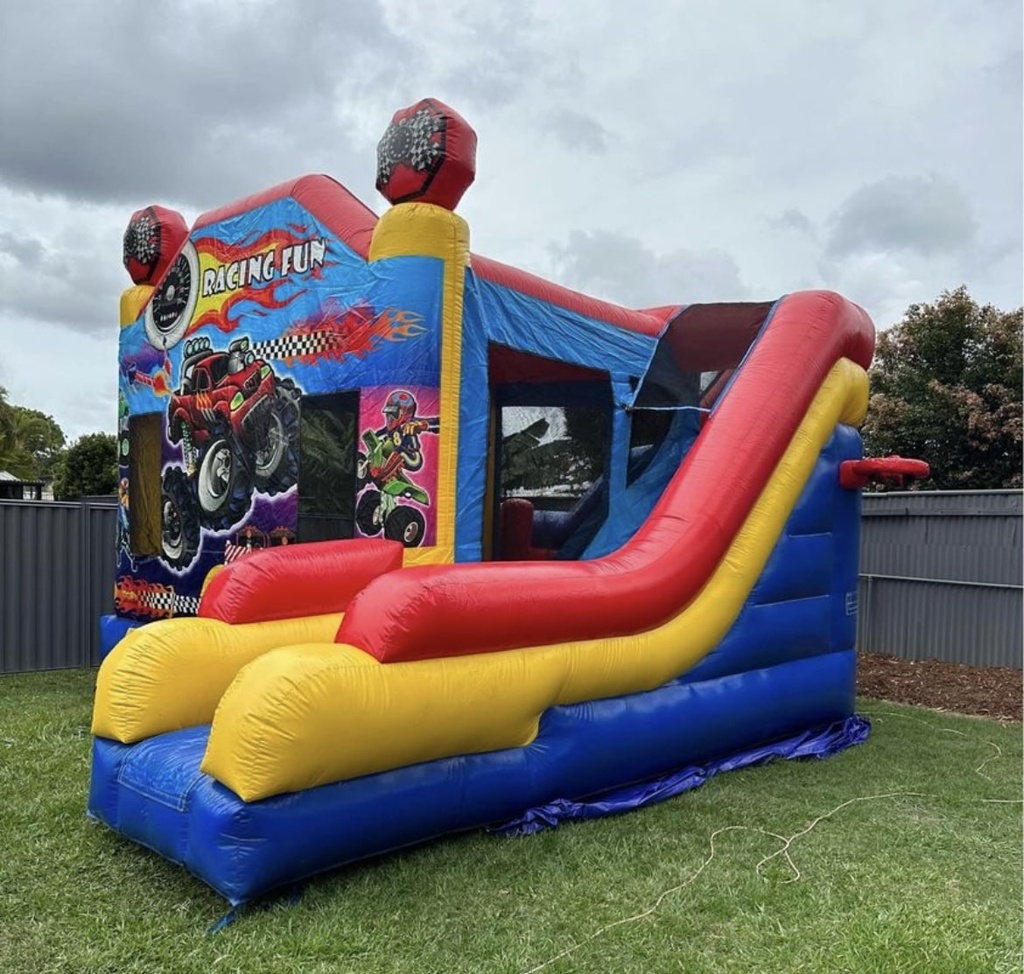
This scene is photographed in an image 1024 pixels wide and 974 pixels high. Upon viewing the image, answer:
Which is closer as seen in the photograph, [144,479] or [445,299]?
[445,299]

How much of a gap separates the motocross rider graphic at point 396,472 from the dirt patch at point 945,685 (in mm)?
4126

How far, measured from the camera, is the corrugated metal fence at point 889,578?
672 centimetres

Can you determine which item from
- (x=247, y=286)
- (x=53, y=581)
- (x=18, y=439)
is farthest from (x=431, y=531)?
(x=18, y=439)

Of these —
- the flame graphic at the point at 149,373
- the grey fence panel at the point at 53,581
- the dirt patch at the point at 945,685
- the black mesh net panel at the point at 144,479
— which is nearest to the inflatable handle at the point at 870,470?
the dirt patch at the point at 945,685

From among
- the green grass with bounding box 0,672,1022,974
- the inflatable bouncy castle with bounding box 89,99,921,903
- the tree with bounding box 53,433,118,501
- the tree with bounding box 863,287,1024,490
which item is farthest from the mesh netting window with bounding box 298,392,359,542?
the tree with bounding box 53,433,118,501

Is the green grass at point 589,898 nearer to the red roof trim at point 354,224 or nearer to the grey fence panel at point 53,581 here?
the red roof trim at point 354,224

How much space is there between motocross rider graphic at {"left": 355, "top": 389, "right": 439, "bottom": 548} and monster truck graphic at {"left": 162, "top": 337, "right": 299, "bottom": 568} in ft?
2.54

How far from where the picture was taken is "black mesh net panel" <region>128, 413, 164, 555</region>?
5781 mm

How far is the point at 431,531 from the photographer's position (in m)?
4.02

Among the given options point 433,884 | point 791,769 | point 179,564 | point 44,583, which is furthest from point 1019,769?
point 44,583

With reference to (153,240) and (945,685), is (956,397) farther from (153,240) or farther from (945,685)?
(153,240)

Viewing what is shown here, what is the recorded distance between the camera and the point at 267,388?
481cm

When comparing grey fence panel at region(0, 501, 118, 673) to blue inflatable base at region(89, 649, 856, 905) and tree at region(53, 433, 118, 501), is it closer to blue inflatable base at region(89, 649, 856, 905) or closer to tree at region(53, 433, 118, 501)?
blue inflatable base at region(89, 649, 856, 905)

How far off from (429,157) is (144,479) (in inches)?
119
